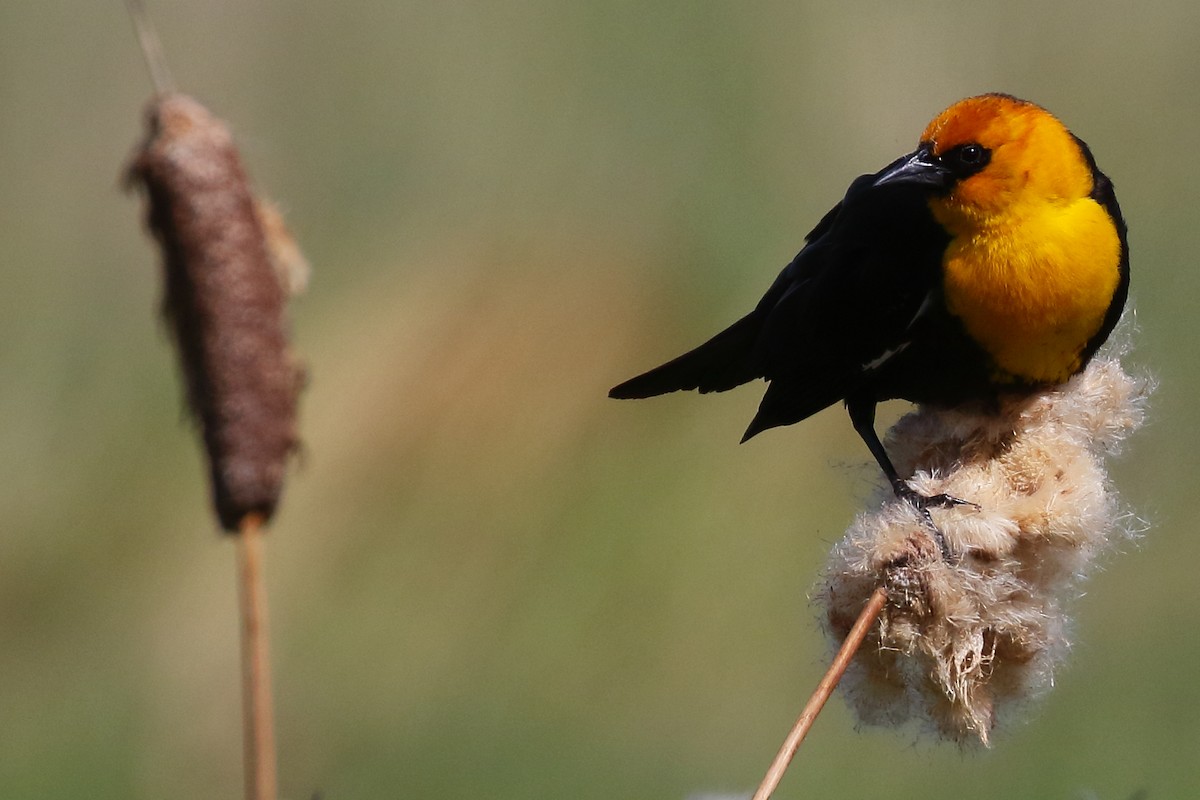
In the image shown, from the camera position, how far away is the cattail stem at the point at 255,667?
117cm

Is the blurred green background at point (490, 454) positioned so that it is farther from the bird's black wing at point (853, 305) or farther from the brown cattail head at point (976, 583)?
the brown cattail head at point (976, 583)

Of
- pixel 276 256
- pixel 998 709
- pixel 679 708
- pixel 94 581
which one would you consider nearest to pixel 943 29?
pixel 679 708

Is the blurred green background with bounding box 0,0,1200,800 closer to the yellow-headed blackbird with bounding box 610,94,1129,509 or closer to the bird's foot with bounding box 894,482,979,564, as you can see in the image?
the yellow-headed blackbird with bounding box 610,94,1129,509

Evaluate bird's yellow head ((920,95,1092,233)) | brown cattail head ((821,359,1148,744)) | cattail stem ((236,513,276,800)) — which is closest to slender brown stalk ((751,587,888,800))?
brown cattail head ((821,359,1148,744))

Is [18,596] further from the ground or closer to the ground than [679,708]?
further from the ground

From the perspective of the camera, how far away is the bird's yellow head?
8.38ft

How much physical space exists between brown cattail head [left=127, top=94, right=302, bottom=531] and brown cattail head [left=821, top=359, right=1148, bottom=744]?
892 mm

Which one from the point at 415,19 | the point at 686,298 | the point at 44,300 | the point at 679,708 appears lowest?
the point at 679,708

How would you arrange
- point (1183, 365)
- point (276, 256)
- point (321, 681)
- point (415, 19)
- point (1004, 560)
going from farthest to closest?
point (415, 19), point (1183, 365), point (321, 681), point (1004, 560), point (276, 256)

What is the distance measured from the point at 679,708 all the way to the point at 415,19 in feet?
9.41

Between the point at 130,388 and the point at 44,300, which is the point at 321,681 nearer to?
the point at 130,388

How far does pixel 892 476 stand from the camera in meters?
2.39

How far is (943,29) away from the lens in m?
5.89

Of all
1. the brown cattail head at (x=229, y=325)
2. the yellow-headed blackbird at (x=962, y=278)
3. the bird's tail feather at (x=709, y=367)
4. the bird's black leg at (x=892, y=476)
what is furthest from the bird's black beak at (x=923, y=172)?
the brown cattail head at (x=229, y=325)
